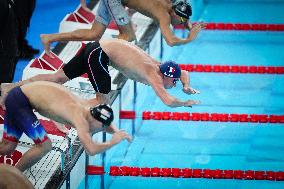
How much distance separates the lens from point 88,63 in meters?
6.82

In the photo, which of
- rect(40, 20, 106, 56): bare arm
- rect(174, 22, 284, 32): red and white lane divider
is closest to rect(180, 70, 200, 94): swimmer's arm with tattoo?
rect(40, 20, 106, 56): bare arm

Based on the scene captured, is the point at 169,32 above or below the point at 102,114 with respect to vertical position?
below

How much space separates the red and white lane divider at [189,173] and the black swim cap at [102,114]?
116cm

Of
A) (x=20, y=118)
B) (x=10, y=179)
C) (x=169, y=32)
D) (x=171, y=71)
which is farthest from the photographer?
(x=169, y=32)

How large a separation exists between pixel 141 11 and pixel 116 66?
1012mm

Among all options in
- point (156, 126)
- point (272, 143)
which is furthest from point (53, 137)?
point (272, 143)

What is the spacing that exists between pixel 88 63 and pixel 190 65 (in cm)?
231

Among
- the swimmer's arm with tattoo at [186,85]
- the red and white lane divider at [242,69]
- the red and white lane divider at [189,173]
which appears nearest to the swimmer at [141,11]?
the swimmer's arm with tattoo at [186,85]

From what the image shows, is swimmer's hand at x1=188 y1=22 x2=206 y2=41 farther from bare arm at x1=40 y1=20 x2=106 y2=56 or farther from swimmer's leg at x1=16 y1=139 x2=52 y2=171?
swimmer's leg at x1=16 y1=139 x2=52 y2=171

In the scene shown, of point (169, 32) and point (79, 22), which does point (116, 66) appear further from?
point (79, 22)

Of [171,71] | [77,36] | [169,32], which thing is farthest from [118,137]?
[77,36]

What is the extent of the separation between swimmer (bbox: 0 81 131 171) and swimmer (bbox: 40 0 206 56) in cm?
176

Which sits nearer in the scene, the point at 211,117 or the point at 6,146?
the point at 6,146

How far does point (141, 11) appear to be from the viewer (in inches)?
303
